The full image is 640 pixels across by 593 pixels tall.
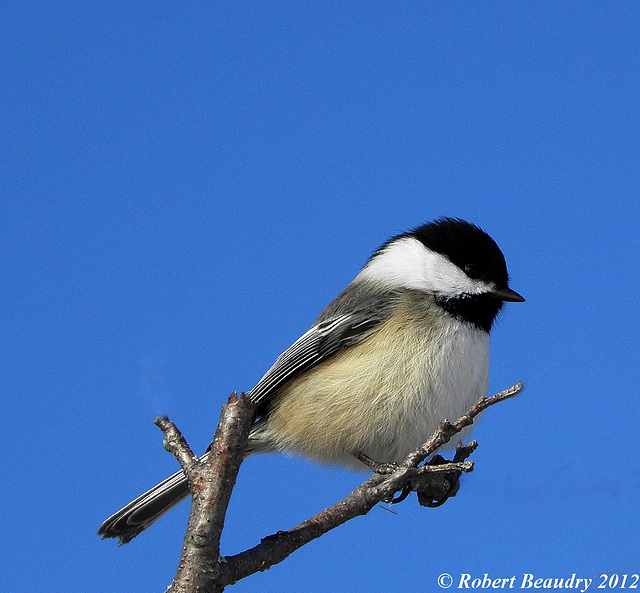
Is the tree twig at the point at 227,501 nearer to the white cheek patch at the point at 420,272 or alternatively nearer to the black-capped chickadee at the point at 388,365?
the black-capped chickadee at the point at 388,365

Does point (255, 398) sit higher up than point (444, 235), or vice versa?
point (444, 235)

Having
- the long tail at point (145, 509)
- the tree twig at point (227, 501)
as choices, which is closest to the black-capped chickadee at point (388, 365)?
the long tail at point (145, 509)

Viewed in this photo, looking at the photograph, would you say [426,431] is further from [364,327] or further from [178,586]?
[178,586]

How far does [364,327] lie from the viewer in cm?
371

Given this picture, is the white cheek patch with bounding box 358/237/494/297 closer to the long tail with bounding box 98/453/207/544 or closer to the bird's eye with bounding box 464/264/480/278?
the bird's eye with bounding box 464/264/480/278

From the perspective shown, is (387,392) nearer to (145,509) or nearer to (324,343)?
(324,343)

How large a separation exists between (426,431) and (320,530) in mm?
1069

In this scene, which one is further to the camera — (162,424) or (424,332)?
(424,332)

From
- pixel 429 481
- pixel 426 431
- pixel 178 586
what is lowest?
pixel 178 586

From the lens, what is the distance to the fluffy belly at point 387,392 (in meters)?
3.42

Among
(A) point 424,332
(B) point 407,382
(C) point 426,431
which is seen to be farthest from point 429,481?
(A) point 424,332

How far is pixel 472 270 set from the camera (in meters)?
3.83

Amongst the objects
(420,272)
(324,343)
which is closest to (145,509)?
(324,343)

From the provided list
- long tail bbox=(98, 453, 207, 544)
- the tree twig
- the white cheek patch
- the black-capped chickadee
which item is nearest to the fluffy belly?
the black-capped chickadee
